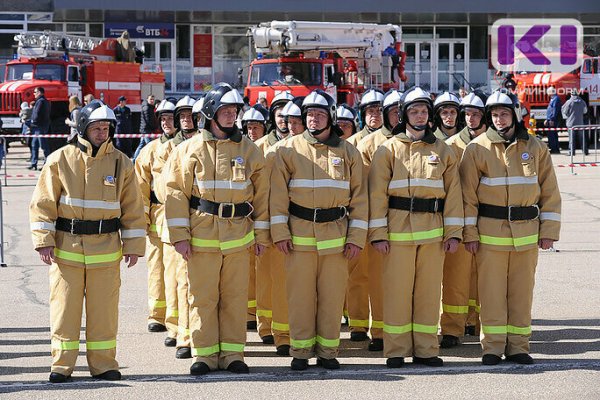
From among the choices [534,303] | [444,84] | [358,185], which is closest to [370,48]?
[444,84]

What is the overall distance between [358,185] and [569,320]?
2.68 meters

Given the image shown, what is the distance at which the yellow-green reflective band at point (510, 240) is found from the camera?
789cm

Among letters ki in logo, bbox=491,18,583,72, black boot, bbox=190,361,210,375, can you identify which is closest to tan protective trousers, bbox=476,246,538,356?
black boot, bbox=190,361,210,375

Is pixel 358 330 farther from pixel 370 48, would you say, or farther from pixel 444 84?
pixel 444 84

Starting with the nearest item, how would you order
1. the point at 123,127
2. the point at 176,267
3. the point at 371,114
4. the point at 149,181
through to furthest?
the point at 176,267 < the point at 149,181 < the point at 371,114 < the point at 123,127

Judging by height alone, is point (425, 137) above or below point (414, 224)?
above

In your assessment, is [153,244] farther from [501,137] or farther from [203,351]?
[501,137]

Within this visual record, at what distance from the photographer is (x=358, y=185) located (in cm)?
788

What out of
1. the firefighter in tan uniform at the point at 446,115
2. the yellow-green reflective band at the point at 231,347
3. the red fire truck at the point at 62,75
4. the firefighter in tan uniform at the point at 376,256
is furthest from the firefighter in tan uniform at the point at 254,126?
the red fire truck at the point at 62,75

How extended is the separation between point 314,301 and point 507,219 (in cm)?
150

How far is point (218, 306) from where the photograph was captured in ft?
25.4

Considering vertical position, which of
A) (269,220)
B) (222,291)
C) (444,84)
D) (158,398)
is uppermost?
(444,84)

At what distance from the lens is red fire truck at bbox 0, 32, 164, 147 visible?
28.9 metres

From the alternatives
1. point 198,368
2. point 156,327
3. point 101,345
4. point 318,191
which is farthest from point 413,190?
point 156,327
